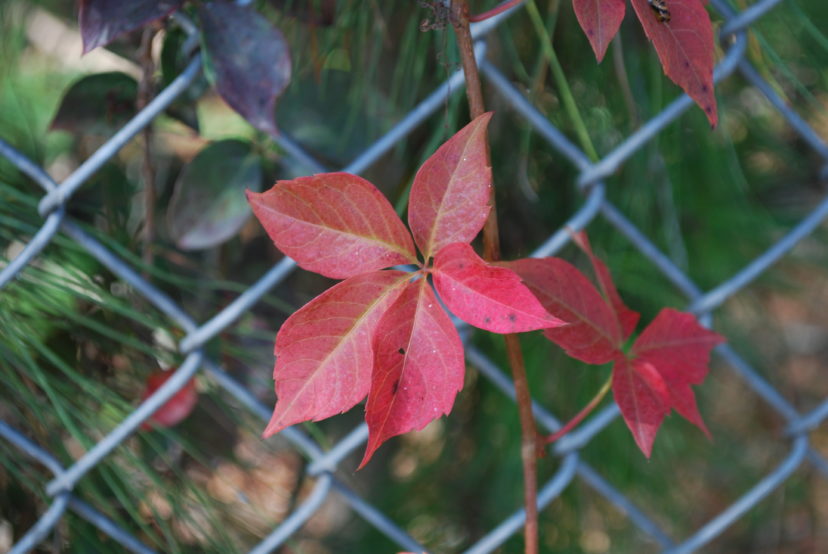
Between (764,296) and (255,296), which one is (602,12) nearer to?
(255,296)

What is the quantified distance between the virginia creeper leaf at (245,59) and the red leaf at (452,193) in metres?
0.13

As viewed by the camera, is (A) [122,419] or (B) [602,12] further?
(A) [122,419]

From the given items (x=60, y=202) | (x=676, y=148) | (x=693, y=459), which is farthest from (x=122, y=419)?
(x=693, y=459)

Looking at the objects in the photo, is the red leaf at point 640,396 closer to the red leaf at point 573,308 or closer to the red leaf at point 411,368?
the red leaf at point 573,308

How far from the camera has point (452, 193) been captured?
30 cm

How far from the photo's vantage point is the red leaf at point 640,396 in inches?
14.2

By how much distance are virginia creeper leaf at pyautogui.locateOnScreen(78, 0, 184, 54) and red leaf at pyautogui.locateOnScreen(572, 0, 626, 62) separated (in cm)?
23

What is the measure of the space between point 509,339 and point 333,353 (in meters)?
0.10

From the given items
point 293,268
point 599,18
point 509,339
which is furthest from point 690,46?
point 293,268

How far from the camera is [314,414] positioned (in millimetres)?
300

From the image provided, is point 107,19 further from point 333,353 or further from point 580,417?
point 580,417

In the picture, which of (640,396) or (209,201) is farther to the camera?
(209,201)

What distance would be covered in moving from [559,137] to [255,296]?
8.6 inches

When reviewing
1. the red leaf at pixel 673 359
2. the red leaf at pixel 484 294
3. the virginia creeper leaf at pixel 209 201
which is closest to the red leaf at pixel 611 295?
the red leaf at pixel 673 359
